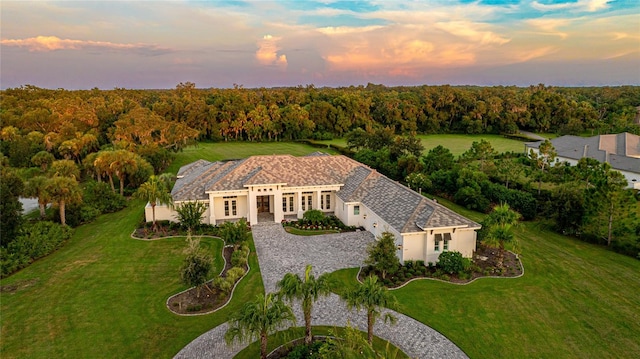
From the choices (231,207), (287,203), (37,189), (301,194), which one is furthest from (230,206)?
(37,189)

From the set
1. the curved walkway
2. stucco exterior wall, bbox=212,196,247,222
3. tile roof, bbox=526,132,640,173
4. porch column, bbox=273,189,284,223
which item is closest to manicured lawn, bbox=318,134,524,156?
tile roof, bbox=526,132,640,173

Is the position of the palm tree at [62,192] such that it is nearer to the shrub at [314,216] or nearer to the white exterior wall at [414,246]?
the shrub at [314,216]

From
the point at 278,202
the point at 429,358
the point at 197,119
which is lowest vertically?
the point at 429,358

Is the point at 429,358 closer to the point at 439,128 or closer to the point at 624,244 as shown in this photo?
the point at 624,244

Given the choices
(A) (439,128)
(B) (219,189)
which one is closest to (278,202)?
(B) (219,189)

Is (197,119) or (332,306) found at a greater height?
(197,119)

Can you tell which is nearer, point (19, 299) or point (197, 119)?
point (19, 299)

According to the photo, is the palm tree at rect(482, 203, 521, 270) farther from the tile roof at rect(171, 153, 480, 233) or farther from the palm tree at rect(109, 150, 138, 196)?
the palm tree at rect(109, 150, 138, 196)
